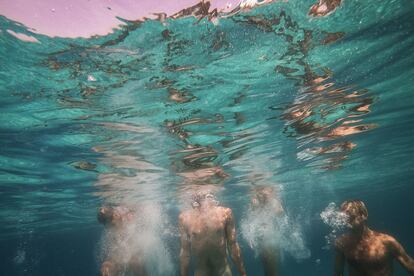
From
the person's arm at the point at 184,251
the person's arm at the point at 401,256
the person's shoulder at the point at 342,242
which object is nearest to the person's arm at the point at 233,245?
the person's arm at the point at 184,251

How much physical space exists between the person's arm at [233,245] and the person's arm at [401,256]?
4.03 metres

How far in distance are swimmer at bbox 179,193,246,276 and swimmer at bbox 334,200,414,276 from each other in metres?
2.92

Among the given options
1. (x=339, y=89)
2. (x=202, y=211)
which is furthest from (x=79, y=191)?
(x=339, y=89)

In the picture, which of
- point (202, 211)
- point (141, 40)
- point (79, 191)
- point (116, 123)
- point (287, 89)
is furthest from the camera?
point (79, 191)

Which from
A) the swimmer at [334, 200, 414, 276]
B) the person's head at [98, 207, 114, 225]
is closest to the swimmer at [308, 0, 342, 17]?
the swimmer at [334, 200, 414, 276]

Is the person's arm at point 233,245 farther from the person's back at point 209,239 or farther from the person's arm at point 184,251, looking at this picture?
the person's arm at point 184,251

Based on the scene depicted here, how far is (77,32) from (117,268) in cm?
947

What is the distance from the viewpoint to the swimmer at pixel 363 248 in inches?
313

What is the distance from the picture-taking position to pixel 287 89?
12734 mm

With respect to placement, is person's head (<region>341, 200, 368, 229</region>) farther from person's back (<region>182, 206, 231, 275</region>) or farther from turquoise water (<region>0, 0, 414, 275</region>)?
turquoise water (<region>0, 0, 414, 275</region>)

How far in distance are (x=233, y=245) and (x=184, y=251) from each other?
1610 millimetres

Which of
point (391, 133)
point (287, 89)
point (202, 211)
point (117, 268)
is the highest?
point (287, 89)

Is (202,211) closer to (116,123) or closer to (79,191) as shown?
(116,123)

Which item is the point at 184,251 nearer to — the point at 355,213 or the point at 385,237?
the point at 355,213
